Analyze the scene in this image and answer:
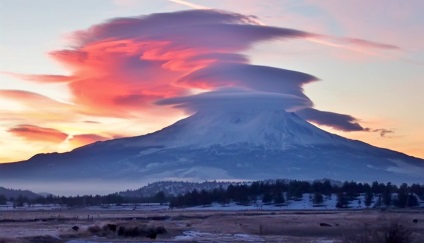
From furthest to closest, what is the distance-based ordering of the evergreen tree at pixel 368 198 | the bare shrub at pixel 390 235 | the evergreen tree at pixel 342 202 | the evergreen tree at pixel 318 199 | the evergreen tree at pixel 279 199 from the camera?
1. the evergreen tree at pixel 279 199
2. the evergreen tree at pixel 318 199
3. the evergreen tree at pixel 368 198
4. the evergreen tree at pixel 342 202
5. the bare shrub at pixel 390 235

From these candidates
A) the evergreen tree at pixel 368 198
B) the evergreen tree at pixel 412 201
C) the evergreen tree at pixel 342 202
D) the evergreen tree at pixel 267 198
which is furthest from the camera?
the evergreen tree at pixel 267 198

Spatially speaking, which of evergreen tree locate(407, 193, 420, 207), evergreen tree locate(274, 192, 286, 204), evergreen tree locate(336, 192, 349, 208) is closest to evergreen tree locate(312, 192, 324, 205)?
evergreen tree locate(336, 192, 349, 208)

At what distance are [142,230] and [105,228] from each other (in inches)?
184

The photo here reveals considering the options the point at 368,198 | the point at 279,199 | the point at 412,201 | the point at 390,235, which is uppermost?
the point at 279,199

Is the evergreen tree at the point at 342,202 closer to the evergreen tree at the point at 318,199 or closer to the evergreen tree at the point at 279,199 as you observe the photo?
the evergreen tree at the point at 318,199

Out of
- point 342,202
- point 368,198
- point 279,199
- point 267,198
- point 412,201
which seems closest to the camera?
point 412,201

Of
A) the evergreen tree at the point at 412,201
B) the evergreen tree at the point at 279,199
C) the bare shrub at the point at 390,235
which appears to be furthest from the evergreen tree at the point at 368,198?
the bare shrub at the point at 390,235

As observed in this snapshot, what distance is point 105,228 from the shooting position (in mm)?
77000

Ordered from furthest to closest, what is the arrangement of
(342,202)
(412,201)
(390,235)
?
(342,202), (412,201), (390,235)

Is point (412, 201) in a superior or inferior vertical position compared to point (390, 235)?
superior

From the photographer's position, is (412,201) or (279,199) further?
(279,199)

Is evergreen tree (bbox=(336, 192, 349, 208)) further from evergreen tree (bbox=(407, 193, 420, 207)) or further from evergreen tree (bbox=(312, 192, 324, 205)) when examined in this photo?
evergreen tree (bbox=(407, 193, 420, 207))

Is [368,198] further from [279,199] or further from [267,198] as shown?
[267,198]

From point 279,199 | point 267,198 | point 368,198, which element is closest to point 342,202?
point 368,198
